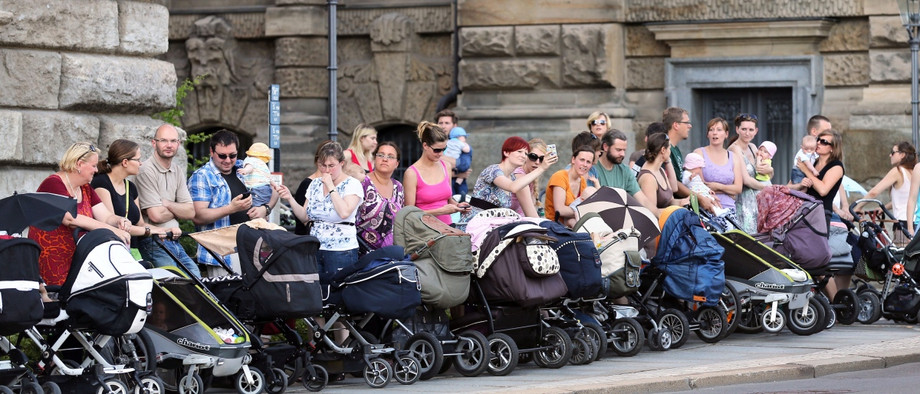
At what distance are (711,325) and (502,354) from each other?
8.40 feet

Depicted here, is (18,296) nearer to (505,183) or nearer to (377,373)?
(377,373)

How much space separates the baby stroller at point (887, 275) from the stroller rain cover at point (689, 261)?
2.28m

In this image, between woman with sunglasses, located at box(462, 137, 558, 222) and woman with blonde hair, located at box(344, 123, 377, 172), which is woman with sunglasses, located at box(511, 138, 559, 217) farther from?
woman with blonde hair, located at box(344, 123, 377, 172)

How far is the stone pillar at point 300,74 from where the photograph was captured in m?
21.8

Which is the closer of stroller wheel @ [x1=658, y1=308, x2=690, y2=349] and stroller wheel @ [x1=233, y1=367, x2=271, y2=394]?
stroller wheel @ [x1=233, y1=367, x2=271, y2=394]

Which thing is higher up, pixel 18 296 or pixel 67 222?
pixel 67 222

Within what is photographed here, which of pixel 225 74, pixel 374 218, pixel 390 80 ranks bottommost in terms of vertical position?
pixel 374 218

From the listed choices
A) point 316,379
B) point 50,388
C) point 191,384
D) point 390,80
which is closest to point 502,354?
point 316,379

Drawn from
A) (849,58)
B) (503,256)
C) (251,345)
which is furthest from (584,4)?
(251,345)

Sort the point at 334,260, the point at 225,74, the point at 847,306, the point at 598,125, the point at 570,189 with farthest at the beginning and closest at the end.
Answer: the point at 225,74 → the point at 598,125 → the point at 847,306 → the point at 570,189 → the point at 334,260

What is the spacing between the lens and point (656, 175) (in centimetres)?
1385

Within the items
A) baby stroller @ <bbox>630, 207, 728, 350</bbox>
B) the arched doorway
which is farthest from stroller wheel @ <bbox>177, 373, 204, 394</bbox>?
the arched doorway

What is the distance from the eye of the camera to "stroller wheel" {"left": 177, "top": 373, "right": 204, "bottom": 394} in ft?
33.4

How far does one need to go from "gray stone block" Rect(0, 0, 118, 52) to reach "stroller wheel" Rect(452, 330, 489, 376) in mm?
3348
